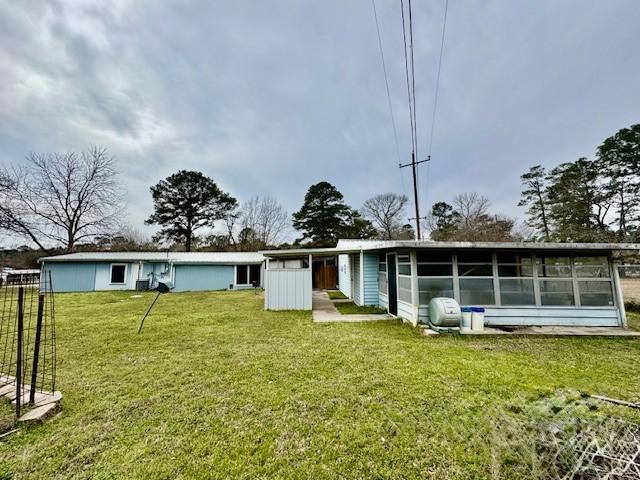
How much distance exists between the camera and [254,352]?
5145 millimetres

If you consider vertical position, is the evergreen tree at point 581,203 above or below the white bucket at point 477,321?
above

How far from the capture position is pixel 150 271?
1752 cm

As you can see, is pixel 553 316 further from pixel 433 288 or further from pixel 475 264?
pixel 433 288

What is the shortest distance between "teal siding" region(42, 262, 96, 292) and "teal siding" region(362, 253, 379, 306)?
54.7ft

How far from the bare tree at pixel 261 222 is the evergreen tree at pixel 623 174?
2676 cm

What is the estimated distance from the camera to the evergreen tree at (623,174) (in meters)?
17.1

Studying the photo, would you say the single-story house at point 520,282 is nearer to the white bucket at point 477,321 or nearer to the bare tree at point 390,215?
the white bucket at point 477,321

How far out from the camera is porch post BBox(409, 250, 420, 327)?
7.13m

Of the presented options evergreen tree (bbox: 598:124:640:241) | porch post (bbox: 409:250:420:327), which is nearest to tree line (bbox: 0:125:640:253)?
evergreen tree (bbox: 598:124:640:241)

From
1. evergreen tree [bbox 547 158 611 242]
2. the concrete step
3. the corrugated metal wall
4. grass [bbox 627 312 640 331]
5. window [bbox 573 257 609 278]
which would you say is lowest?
the concrete step

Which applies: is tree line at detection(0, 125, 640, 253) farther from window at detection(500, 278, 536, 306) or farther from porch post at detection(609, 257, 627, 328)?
window at detection(500, 278, 536, 306)

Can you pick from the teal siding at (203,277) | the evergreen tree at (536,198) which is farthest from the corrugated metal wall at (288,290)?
the evergreen tree at (536,198)

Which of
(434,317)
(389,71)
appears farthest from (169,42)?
(434,317)

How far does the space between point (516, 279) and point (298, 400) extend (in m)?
6.71
